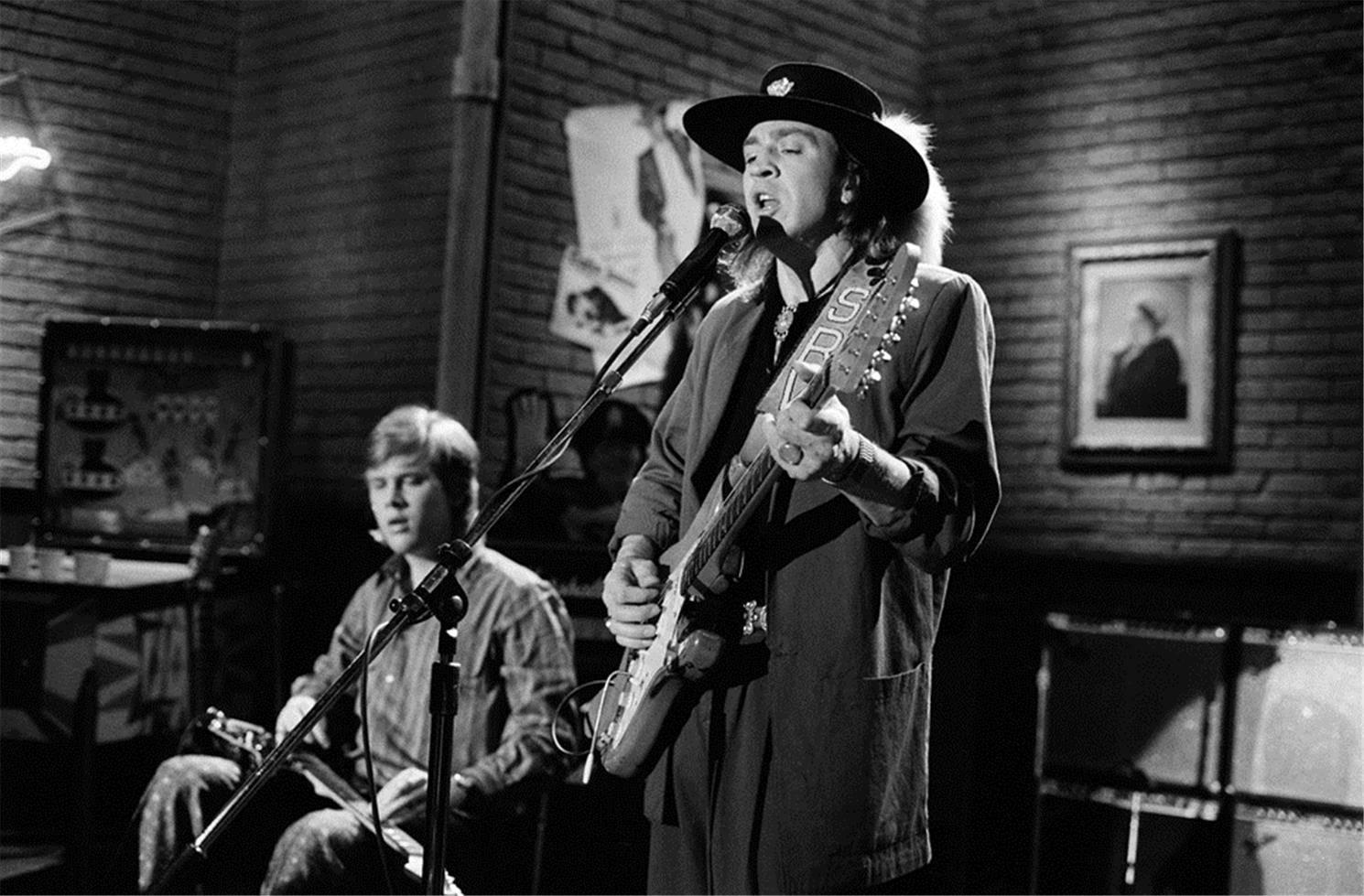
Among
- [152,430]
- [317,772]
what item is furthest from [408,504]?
[152,430]

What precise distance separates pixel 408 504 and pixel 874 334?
66.2 inches

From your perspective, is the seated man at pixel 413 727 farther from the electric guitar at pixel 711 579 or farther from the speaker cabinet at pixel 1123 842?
the speaker cabinet at pixel 1123 842

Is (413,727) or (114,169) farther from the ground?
(114,169)

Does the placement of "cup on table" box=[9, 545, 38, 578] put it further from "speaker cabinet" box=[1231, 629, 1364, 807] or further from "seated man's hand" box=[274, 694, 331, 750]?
"speaker cabinet" box=[1231, 629, 1364, 807]

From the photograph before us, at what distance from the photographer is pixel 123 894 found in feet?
12.6

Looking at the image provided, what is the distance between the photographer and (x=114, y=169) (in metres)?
5.57

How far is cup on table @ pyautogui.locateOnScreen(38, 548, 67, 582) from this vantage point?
479 cm

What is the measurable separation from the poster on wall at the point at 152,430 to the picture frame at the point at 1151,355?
3659 mm

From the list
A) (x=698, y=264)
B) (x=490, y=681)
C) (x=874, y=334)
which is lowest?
(x=490, y=681)

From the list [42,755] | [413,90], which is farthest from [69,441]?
[413,90]

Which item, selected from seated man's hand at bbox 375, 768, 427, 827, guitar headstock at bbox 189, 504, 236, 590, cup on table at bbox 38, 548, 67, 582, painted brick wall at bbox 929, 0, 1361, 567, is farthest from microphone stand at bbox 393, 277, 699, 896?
painted brick wall at bbox 929, 0, 1361, 567

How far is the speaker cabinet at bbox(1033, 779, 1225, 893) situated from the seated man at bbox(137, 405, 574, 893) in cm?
219

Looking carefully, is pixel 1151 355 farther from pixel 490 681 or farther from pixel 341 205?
pixel 490 681

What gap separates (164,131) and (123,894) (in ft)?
10.5
